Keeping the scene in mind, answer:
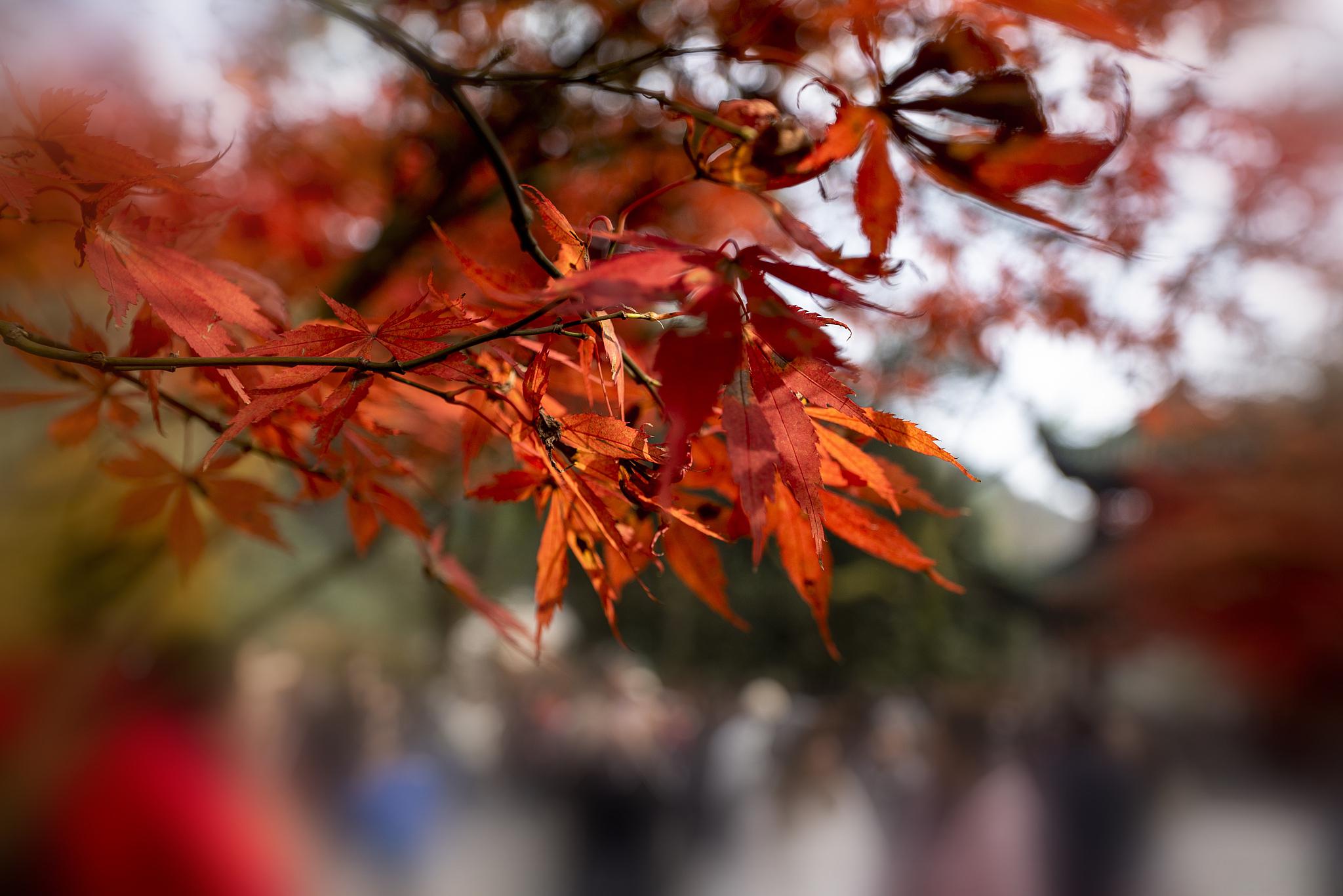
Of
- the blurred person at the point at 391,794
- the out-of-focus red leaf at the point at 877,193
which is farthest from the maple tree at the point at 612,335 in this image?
the blurred person at the point at 391,794

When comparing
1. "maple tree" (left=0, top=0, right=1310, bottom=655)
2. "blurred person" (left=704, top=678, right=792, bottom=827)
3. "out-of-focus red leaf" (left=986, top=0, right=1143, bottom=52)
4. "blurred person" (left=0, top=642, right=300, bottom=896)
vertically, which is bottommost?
Result: "blurred person" (left=704, top=678, right=792, bottom=827)

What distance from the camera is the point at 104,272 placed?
0.34m

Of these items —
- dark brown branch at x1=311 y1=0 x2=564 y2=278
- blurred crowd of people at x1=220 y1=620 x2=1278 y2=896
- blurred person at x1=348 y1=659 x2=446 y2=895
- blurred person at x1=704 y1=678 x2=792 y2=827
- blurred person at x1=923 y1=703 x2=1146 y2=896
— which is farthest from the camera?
blurred person at x1=704 y1=678 x2=792 y2=827

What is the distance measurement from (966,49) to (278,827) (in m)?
3.66

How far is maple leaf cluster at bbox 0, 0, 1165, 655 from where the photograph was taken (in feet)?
0.91

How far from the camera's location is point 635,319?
0.33 meters

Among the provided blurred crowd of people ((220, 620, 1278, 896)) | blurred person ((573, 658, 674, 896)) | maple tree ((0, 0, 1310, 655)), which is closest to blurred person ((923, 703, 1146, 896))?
blurred crowd of people ((220, 620, 1278, 896))

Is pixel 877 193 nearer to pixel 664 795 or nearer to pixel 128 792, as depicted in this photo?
pixel 664 795

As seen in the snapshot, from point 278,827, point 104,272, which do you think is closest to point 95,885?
point 278,827

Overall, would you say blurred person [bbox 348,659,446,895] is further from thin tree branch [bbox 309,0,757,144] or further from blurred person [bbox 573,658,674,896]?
thin tree branch [bbox 309,0,757,144]

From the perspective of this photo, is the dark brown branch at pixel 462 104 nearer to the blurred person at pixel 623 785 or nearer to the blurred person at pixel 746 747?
the blurred person at pixel 623 785

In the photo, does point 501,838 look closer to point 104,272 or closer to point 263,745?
point 263,745

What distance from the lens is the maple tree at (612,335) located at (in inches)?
11.1

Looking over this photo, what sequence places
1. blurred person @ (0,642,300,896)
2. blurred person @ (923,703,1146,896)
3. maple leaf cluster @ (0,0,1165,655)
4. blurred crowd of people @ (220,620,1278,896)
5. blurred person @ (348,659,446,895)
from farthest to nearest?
blurred person @ (923,703,1146,896)
blurred crowd of people @ (220,620,1278,896)
blurred person @ (348,659,446,895)
blurred person @ (0,642,300,896)
maple leaf cluster @ (0,0,1165,655)
